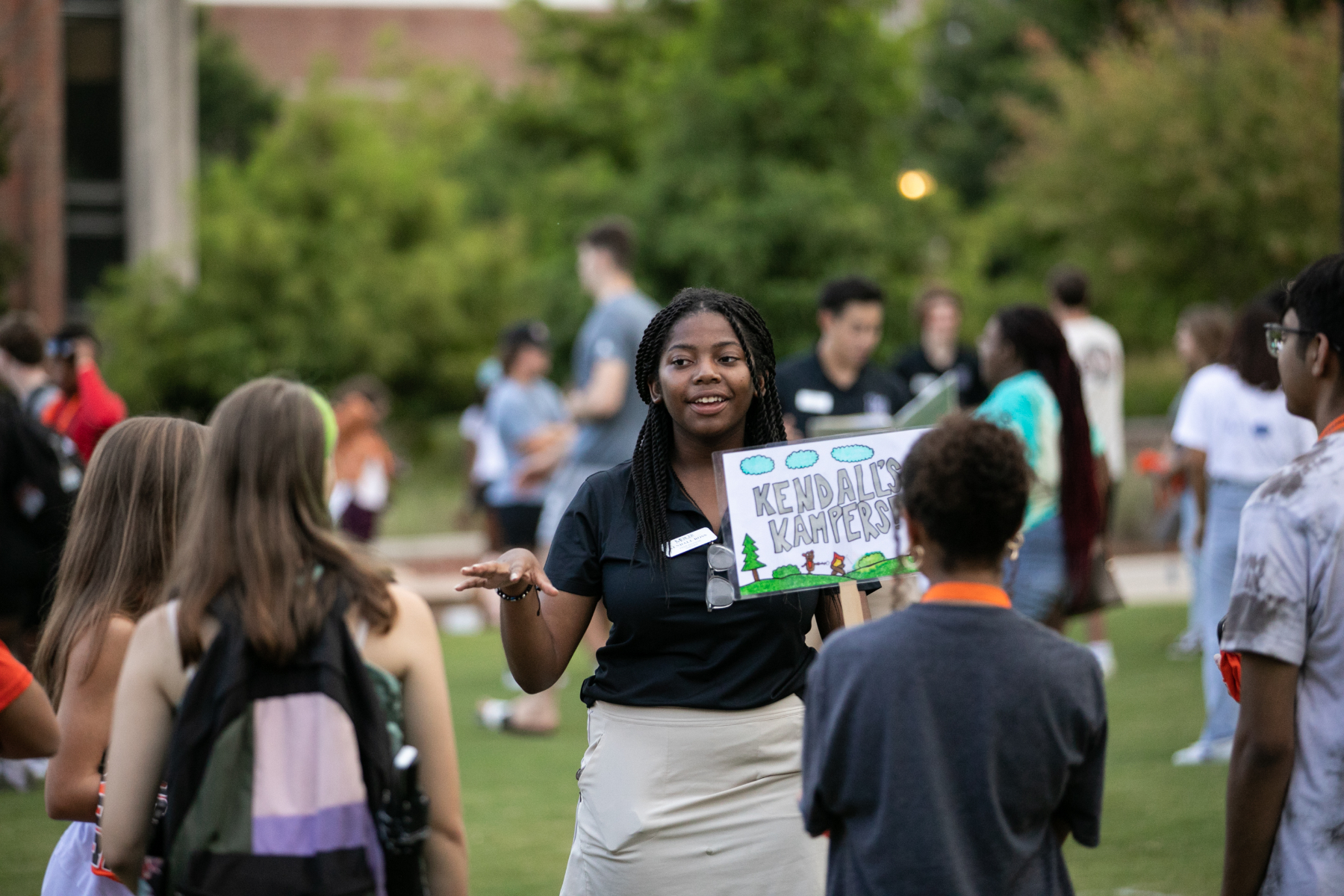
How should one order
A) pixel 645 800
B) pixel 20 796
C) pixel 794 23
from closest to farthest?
pixel 645 800 → pixel 20 796 → pixel 794 23

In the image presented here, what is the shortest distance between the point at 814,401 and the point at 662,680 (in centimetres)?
366

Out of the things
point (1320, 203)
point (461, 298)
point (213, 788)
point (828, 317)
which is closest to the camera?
point (213, 788)

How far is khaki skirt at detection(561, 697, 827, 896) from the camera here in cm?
325

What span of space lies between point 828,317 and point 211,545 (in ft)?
15.3

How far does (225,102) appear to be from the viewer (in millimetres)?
39344

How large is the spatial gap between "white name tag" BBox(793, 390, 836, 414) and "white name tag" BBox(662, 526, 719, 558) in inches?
137

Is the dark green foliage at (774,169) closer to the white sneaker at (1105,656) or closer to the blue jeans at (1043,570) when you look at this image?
the white sneaker at (1105,656)

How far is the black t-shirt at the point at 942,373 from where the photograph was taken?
939 cm

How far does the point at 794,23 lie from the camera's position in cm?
2159

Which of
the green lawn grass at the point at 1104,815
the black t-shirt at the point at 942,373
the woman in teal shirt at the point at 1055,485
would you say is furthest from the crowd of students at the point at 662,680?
the black t-shirt at the point at 942,373

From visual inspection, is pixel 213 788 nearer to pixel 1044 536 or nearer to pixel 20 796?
pixel 1044 536

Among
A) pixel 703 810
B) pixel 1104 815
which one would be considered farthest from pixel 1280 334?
pixel 1104 815

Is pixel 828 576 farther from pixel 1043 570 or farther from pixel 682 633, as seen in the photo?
pixel 1043 570

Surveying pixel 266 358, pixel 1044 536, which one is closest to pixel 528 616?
pixel 1044 536
